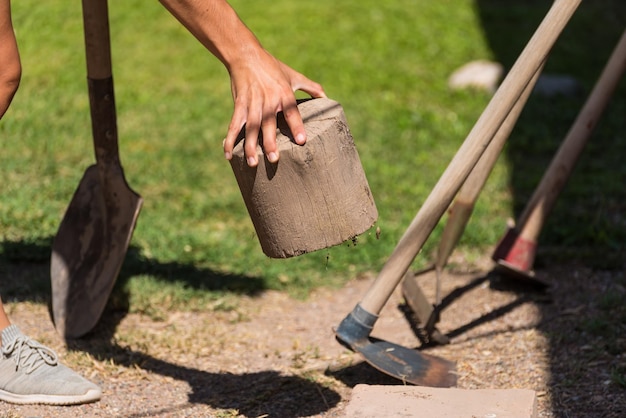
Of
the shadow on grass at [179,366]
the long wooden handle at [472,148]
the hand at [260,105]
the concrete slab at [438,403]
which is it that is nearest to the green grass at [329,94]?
the shadow on grass at [179,366]

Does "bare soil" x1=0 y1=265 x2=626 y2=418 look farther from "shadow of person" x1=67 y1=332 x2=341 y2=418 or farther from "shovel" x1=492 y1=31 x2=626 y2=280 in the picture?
"shovel" x1=492 y1=31 x2=626 y2=280

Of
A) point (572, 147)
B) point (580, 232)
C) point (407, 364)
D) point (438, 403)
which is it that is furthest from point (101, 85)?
point (580, 232)

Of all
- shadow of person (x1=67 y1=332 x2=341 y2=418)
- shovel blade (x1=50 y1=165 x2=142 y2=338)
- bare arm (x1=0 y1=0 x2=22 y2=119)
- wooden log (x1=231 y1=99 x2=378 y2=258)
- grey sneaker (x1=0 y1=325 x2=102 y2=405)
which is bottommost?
shadow of person (x1=67 y1=332 x2=341 y2=418)

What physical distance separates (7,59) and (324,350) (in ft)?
5.37

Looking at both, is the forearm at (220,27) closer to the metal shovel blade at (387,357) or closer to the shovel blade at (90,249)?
the metal shovel blade at (387,357)

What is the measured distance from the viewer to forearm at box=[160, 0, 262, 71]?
2.52m

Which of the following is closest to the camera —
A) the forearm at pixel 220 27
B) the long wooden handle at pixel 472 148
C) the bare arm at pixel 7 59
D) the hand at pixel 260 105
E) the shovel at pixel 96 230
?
the hand at pixel 260 105

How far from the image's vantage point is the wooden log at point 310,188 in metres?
2.46

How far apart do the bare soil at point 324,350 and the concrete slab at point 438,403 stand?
0.27m

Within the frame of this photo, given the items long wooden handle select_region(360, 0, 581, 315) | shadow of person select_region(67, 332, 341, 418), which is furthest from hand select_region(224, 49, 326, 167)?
shadow of person select_region(67, 332, 341, 418)

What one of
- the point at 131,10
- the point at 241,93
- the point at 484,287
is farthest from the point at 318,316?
the point at 131,10

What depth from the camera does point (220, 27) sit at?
2.54m

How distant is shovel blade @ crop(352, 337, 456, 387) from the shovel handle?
1364 millimetres

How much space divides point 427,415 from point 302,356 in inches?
38.3
